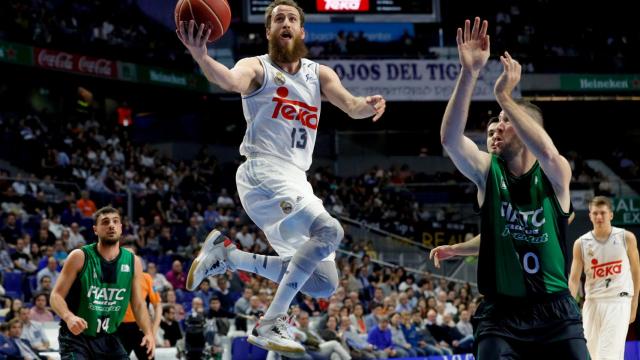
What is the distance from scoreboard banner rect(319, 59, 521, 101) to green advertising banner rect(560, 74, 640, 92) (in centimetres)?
466

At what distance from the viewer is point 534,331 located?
514 cm

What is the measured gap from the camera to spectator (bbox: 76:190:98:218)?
20078 mm

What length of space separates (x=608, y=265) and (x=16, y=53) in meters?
20.8

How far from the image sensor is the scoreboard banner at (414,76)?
98.8 ft

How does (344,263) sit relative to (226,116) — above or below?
below

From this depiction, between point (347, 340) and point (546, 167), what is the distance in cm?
1205

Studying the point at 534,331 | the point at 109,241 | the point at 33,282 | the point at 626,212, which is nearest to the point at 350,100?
the point at 534,331

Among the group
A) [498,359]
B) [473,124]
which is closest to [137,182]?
[473,124]

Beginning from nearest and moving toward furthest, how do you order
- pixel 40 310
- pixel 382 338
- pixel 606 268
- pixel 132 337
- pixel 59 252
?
pixel 606 268
pixel 132 337
pixel 40 310
pixel 59 252
pixel 382 338

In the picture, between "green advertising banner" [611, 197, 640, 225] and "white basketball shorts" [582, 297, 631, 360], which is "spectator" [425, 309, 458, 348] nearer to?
"white basketball shorts" [582, 297, 631, 360]

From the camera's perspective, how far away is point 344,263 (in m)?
21.7

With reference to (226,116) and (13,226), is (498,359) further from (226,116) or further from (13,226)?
(226,116)

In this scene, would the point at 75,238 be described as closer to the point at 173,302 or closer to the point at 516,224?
the point at 173,302

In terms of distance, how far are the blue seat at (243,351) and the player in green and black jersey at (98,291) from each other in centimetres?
681
